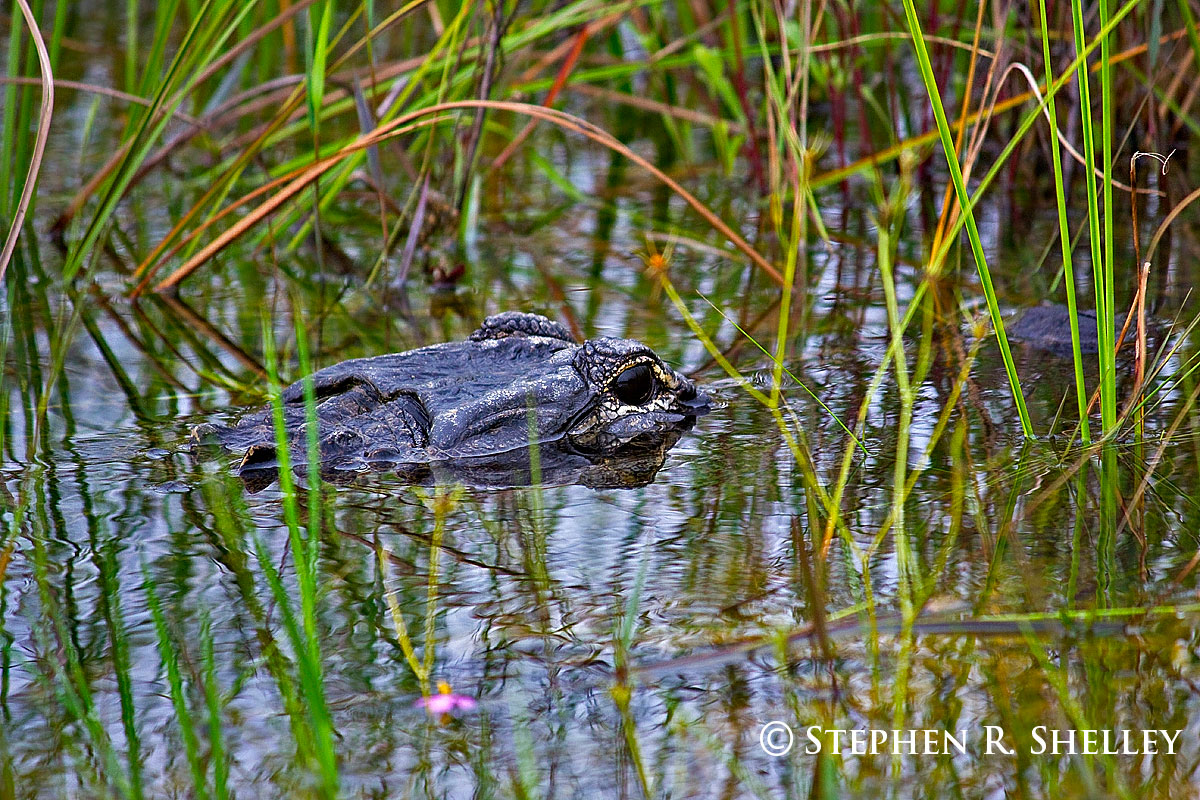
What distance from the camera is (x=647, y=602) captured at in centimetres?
228

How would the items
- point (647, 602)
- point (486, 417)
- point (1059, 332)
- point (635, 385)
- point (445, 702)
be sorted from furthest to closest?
point (1059, 332), point (635, 385), point (486, 417), point (647, 602), point (445, 702)

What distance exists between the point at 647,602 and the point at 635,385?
1.06 meters

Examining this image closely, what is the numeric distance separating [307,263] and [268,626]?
3022 mm

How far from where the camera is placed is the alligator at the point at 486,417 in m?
2.96

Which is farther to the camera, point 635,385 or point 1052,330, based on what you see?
point 1052,330

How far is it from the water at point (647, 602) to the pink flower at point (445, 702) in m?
0.02

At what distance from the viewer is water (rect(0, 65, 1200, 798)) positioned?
1.83 m

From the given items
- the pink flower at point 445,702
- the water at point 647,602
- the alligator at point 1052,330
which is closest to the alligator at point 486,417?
the water at point 647,602

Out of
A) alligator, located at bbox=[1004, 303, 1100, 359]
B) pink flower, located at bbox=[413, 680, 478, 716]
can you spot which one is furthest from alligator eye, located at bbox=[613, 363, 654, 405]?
pink flower, located at bbox=[413, 680, 478, 716]

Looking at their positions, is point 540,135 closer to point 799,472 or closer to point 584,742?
point 799,472

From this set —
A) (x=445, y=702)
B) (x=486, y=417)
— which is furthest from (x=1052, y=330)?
(x=445, y=702)

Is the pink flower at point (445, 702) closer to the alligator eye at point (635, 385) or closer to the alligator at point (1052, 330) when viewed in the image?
the alligator eye at point (635, 385)

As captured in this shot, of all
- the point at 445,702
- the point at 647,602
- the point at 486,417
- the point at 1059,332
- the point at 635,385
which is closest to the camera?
the point at 445,702

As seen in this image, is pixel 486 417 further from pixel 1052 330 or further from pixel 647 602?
pixel 1052 330
